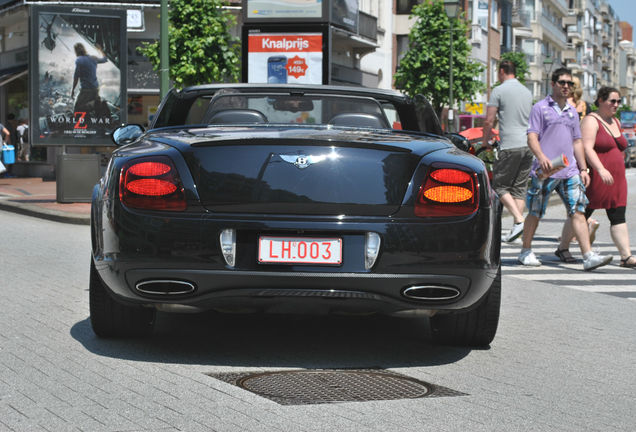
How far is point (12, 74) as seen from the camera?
129 ft

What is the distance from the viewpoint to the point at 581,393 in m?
4.98

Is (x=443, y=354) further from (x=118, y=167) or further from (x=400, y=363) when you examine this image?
(x=118, y=167)

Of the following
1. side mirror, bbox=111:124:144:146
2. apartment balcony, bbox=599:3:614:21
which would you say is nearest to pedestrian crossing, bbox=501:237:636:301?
side mirror, bbox=111:124:144:146

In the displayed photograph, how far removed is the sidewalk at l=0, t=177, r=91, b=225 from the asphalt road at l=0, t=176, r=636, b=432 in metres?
7.89

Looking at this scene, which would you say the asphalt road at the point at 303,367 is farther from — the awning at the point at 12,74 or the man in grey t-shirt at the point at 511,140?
the awning at the point at 12,74

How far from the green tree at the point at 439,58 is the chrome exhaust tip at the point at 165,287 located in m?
39.5

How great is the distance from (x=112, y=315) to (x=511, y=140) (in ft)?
25.2

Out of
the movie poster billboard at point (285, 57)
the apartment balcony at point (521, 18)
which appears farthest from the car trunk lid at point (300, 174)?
the apartment balcony at point (521, 18)

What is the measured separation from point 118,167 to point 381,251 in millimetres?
1309

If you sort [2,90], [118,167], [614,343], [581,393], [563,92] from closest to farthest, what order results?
[581,393]
[118,167]
[614,343]
[563,92]
[2,90]

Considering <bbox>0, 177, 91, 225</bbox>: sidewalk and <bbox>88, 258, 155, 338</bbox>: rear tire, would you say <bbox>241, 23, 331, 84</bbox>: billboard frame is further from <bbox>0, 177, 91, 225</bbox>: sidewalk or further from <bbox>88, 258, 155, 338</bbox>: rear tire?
<bbox>88, 258, 155, 338</bbox>: rear tire

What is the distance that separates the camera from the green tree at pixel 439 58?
4459 cm

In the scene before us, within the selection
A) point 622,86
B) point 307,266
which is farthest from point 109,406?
point 622,86

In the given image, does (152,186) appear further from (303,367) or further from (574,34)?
(574,34)
